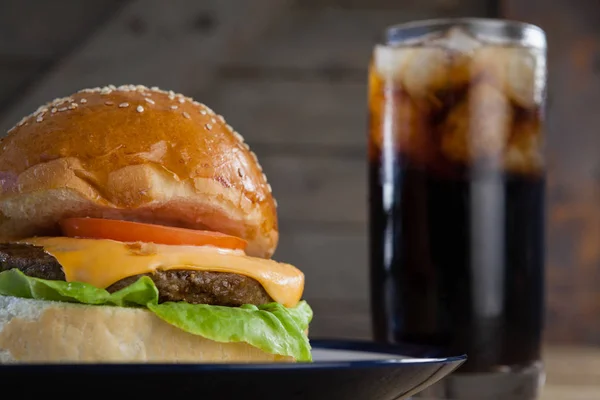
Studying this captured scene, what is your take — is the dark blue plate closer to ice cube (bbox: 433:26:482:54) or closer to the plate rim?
the plate rim

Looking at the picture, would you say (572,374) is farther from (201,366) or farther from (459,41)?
(201,366)

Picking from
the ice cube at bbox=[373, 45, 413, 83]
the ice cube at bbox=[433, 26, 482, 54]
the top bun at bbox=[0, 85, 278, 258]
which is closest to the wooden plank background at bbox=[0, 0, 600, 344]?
the ice cube at bbox=[373, 45, 413, 83]

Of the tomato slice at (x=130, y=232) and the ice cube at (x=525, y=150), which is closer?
the tomato slice at (x=130, y=232)

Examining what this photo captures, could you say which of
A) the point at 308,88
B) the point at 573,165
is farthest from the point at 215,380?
the point at 308,88

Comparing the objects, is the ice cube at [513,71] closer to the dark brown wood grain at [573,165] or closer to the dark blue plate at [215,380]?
the dark blue plate at [215,380]

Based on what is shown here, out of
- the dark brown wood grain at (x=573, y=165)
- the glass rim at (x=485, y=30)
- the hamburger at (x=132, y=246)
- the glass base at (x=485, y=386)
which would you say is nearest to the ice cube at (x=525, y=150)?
the glass rim at (x=485, y=30)

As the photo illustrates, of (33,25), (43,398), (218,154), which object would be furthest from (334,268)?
(43,398)

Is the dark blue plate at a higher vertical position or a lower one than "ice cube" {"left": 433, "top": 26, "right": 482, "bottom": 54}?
lower

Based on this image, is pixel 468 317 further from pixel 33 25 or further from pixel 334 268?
pixel 33 25
